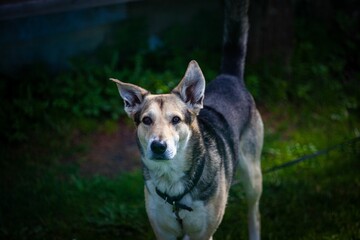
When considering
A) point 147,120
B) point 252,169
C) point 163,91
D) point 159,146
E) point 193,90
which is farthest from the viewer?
point 163,91

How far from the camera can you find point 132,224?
5.04 m

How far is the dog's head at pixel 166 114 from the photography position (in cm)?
360

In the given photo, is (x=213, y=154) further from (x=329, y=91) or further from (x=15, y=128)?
(x=329, y=91)

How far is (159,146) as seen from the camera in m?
3.54

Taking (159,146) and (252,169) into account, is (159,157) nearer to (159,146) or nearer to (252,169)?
(159,146)

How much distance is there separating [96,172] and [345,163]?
2885mm

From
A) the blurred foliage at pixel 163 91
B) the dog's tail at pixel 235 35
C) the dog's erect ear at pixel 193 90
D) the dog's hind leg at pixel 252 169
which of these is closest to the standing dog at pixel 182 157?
the dog's erect ear at pixel 193 90

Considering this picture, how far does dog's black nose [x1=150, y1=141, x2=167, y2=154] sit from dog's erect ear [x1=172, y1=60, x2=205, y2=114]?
535 millimetres

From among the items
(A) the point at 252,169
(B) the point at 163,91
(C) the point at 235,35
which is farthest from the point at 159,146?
(B) the point at 163,91

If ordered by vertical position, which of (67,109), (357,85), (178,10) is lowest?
(357,85)

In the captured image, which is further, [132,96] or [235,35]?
[235,35]

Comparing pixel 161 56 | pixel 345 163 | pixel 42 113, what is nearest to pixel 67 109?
pixel 42 113

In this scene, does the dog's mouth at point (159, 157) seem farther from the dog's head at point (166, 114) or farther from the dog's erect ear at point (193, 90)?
the dog's erect ear at point (193, 90)

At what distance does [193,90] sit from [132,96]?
0.47m
